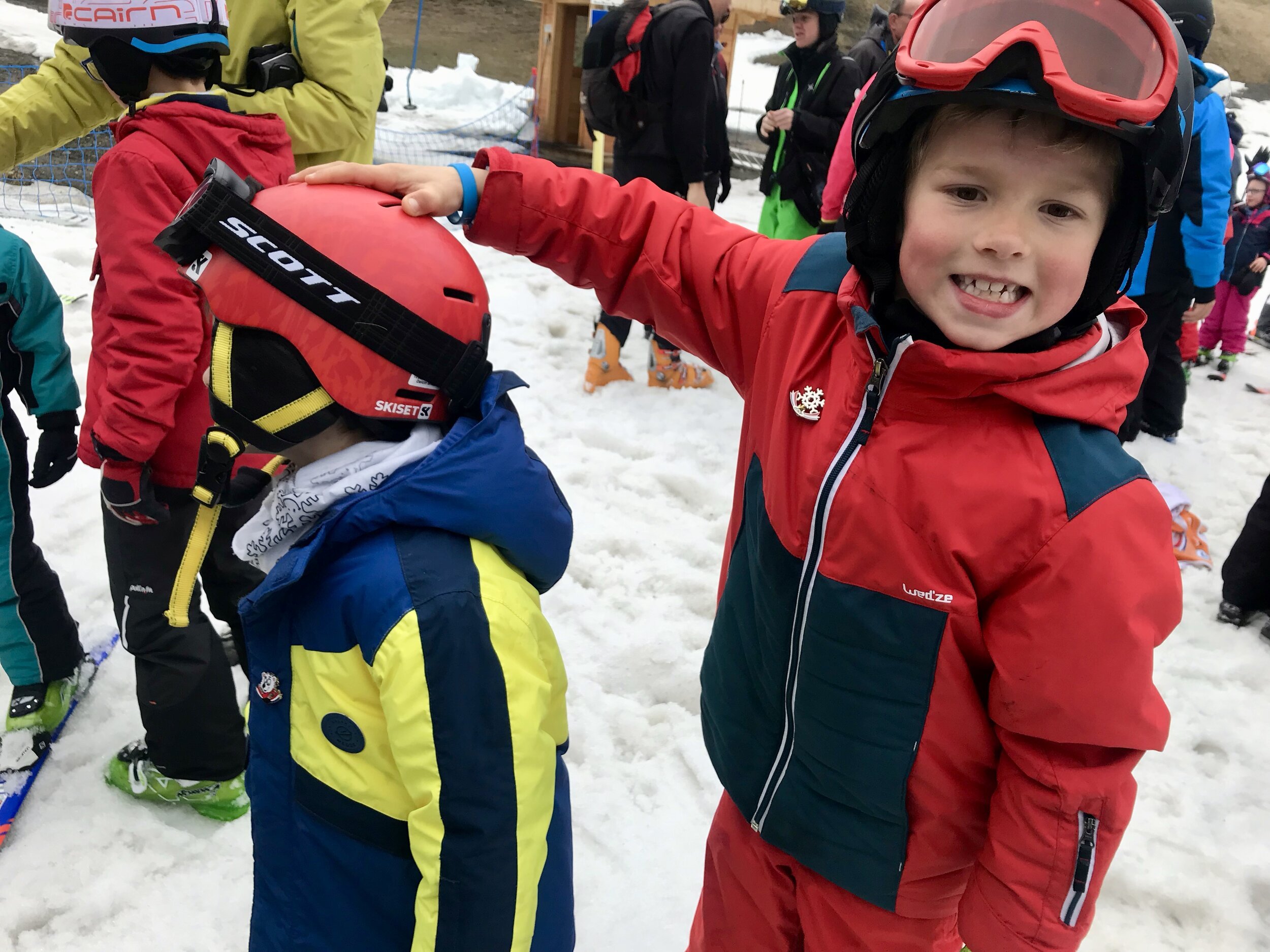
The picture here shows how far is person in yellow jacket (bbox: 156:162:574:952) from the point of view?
128 cm

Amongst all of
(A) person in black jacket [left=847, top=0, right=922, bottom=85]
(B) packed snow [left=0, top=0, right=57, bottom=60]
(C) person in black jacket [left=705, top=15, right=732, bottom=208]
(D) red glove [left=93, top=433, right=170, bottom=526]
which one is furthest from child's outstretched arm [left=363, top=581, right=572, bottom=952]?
(B) packed snow [left=0, top=0, right=57, bottom=60]

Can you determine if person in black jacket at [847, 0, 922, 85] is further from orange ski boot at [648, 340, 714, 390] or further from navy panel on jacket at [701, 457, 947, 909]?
navy panel on jacket at [701, 457, 947, 909]

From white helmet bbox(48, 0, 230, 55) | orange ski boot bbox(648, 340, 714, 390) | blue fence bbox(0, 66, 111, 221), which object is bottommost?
orange ski boot bbox(648, 340, 714, 390)

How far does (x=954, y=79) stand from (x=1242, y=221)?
7.80 metres

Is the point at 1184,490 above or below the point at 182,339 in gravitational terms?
below

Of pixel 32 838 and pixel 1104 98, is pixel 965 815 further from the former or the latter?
pixel 32 838

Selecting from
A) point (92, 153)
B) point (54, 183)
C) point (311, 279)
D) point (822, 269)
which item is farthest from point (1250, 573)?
point (92, 153)

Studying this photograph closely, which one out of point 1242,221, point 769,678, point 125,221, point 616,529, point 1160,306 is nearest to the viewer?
point 769,678

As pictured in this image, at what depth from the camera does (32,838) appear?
2.55 meters

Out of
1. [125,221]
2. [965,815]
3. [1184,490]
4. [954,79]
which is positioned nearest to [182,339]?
[125,221]

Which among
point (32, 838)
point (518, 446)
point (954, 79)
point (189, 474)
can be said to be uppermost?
point (954, 79)

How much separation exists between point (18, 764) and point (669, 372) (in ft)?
12.6

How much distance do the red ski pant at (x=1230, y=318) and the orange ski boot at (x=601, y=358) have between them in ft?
16.6

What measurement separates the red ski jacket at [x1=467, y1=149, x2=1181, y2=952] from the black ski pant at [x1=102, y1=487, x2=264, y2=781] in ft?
4.66
